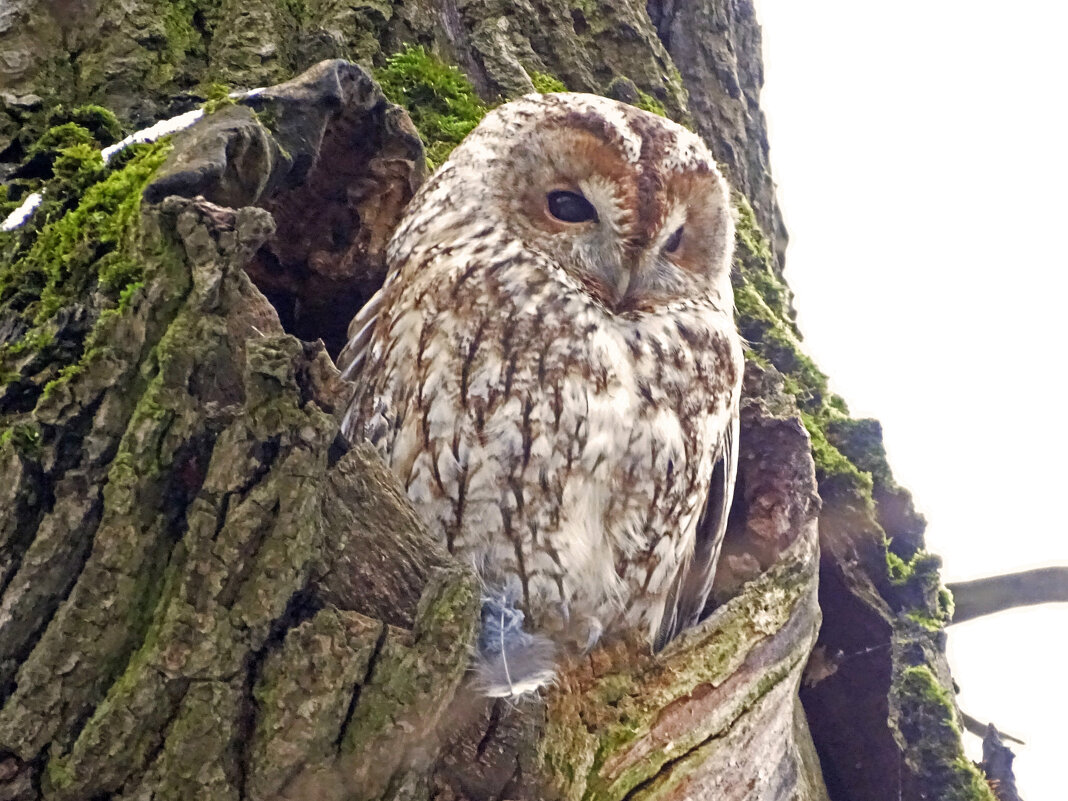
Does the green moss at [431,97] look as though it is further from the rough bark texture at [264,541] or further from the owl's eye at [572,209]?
the owl's eye at [572,209]

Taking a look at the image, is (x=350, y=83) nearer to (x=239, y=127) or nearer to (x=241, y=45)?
(x=239, y=127)

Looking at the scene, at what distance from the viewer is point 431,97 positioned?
209 cm

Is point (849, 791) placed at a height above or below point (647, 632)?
below

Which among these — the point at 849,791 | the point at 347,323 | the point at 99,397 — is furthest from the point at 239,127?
the point at 849,791

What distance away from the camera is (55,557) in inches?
39.5

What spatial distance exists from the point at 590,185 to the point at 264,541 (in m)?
1.00

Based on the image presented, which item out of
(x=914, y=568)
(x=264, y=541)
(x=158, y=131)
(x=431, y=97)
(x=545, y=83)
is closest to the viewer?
(x=264, y=541)

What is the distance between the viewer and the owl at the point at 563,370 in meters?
1.57

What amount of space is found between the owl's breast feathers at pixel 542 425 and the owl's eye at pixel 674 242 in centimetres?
19

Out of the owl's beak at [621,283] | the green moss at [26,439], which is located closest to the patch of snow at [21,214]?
the green moss at [26,439]

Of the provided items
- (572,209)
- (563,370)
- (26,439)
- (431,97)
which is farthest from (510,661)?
(431,97)

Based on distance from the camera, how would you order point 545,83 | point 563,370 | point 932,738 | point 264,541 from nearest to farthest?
point 264,541 < point 563,370 < point 932,738 < point 545,83

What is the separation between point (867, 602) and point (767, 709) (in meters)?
0.56

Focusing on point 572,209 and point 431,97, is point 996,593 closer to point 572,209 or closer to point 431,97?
point 572,209
